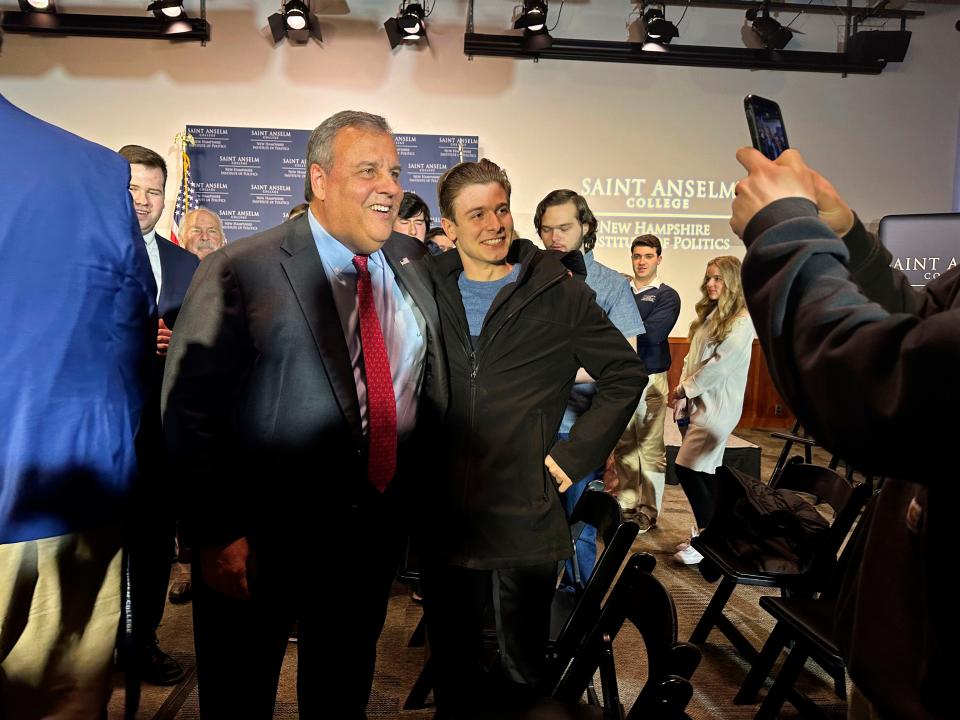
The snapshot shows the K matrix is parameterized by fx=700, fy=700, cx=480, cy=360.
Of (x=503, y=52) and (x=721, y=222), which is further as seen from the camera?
(x=721, y=222)

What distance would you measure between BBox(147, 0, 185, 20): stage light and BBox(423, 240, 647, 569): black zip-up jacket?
20.2 ft

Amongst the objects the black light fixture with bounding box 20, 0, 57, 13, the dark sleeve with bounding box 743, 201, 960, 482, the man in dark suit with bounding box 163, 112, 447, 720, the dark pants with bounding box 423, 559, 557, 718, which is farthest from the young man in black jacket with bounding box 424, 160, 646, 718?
the black light fixture with bounding box 20, 0, 57, 13

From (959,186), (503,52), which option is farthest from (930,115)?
(503,52)

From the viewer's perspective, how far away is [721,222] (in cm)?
795

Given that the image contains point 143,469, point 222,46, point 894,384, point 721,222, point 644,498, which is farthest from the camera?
point 721,222

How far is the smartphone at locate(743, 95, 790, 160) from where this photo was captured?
1.00 metres

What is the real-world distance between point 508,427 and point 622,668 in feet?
4.82

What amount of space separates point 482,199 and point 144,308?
0.99m

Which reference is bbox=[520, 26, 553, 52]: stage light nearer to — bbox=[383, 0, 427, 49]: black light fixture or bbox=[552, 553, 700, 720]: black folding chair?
bbox=[383, 0, 427, 49]: black light fixture

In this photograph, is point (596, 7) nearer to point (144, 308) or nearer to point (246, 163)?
point (246, 163)

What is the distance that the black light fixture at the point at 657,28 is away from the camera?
6.96 meters

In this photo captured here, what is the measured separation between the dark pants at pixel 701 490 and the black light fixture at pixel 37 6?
7.37 meters

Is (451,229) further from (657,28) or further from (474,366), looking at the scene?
(657,28)

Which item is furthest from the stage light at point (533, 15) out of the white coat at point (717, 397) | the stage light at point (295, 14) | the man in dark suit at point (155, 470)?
the man in dark suit at point (155, 470)
